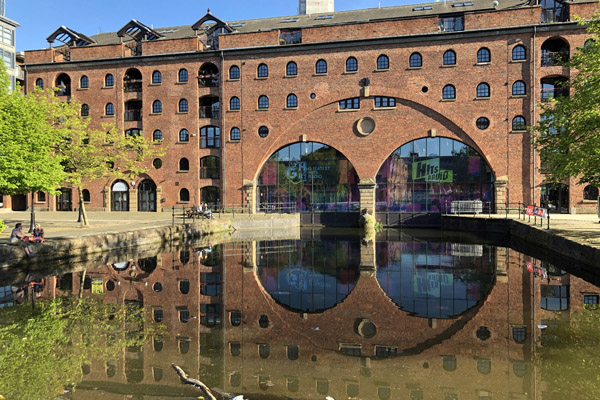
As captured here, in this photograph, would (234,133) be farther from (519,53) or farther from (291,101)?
(519,53)

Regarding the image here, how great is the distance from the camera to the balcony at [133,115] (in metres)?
36.9

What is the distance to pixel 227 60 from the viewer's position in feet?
112

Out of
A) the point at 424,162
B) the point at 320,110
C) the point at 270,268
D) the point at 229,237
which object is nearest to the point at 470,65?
the point at 424,162

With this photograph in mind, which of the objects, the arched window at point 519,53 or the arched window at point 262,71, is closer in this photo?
the arched window at point 519,53

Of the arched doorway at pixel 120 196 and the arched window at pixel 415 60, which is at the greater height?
the arched window at pixel 415 60

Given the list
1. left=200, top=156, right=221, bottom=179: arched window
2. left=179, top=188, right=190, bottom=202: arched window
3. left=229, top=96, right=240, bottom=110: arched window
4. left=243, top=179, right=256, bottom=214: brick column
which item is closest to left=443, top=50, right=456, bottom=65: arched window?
left=229, top=96, right=240, bottom=110: arched window

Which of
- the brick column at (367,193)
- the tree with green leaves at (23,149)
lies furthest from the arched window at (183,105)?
the tree with green leaves at (23,149)

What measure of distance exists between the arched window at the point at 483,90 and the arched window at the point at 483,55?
157 centimetres

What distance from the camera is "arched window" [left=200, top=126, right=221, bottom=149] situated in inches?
1387

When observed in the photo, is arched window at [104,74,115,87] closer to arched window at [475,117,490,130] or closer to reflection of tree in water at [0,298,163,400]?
arched window at [475,117,490,130]

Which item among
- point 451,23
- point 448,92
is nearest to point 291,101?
point 448,92

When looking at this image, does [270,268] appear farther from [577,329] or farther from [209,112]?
[209,112]

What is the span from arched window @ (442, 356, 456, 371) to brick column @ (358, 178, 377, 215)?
25.2m

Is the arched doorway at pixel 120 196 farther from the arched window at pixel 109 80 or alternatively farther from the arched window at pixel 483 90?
the arched window at pixel 483 90
